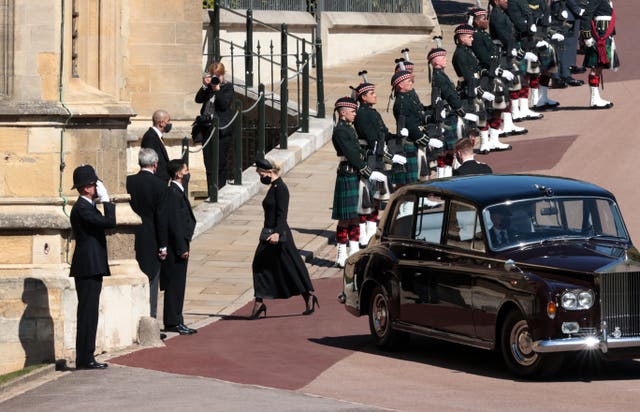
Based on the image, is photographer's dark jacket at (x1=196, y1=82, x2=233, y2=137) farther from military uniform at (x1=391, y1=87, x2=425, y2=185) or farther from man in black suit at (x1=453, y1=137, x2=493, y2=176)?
man in black suit at (x1=453, y1=137, x2=493, y2=176)

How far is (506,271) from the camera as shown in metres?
14.9

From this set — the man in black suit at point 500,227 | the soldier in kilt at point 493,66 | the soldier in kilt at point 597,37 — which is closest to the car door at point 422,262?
the man in black suit at point 500,227

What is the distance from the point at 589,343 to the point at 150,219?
5.51 m

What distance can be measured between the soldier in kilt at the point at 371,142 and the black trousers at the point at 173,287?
4.04m

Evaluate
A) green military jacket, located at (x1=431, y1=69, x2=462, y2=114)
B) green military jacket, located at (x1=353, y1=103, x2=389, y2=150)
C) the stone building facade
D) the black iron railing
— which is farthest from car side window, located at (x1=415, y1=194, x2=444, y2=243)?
the black iron railing

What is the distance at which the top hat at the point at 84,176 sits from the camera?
52.7 feet

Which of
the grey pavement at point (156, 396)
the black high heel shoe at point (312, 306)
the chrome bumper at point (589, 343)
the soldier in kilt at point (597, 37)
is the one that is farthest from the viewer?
the soldier in kilt at point (597, 37)

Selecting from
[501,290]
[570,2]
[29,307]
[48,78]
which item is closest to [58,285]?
[29,307]

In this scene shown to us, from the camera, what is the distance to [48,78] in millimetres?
17109

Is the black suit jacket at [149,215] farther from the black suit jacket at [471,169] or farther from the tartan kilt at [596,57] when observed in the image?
the tartan kilt at [596,57]

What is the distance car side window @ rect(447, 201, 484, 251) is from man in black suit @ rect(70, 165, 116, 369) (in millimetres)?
3006

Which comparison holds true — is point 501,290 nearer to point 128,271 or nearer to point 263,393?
point 263,393

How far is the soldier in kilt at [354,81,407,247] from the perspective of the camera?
22.1 meters

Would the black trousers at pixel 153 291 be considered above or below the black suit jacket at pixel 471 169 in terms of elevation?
below
